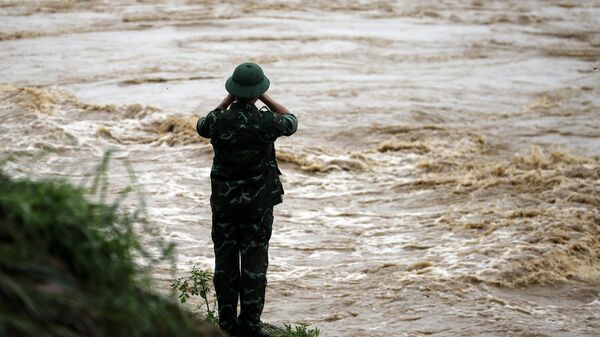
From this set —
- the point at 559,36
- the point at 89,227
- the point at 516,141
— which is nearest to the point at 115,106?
the point at 516,141

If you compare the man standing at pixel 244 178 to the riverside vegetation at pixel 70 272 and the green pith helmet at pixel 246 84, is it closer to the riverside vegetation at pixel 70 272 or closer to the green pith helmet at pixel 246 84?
the green pith helmet at pixel 246 84

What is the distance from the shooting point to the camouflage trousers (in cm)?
539

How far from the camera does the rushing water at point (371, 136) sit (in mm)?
9156

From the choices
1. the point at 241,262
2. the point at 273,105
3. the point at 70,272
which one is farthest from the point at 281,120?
the point at 70,272

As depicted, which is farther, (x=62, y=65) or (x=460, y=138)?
(x=62, y=65)

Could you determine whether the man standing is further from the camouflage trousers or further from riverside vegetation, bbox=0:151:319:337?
riverside vegetation, bbox=0:151:319:337

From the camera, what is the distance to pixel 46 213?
254cm

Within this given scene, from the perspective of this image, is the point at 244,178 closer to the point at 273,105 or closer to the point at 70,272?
the point at 273,105

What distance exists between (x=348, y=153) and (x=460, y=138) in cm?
202

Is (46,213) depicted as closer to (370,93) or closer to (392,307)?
(392,307)

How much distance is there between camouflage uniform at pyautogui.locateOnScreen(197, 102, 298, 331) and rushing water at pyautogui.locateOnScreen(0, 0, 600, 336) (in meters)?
1.29

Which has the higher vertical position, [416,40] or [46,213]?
[46,213]

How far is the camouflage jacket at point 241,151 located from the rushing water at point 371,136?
50.5 inches

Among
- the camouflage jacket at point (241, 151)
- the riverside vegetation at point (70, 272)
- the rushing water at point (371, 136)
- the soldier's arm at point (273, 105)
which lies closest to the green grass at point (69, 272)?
the riverside vegetation at point (70, 272)
